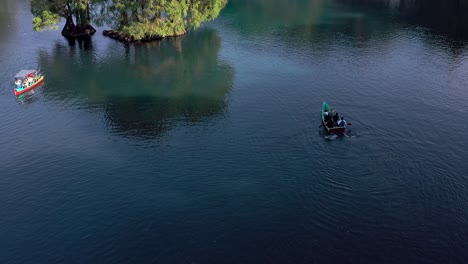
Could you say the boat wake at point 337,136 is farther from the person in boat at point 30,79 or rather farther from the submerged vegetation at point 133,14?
the submerged vegetation at point 133,14

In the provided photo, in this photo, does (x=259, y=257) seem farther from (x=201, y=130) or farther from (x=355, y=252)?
(x=201, y=130)

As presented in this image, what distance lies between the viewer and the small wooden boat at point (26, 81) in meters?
81.5

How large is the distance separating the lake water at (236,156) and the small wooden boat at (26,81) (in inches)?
78.7

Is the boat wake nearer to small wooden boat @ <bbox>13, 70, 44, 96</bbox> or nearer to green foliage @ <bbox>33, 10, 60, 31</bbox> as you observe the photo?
small wooden boat @ <bbox>13, 70, 44, 96</bbox>

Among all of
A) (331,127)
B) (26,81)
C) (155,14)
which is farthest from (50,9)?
(331,127)

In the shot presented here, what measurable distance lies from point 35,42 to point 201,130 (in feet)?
243

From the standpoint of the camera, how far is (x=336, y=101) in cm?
7688

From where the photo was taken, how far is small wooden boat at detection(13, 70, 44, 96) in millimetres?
81512

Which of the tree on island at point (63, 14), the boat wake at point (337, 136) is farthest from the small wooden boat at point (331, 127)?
the tree on island at point (63, 14)

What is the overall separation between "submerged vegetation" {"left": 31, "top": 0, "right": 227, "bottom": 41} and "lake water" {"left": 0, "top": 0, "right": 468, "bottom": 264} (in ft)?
27.6

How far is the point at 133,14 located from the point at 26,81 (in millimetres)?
38788

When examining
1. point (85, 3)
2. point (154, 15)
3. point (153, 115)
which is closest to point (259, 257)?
point (153, 115)

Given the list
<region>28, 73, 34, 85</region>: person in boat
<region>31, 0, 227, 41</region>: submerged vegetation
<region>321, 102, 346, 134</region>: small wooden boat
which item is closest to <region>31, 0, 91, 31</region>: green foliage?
<region>31, 0, 227, 41</region>: submerged vegetation

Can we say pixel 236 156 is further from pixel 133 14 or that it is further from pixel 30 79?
pixel 133 14
